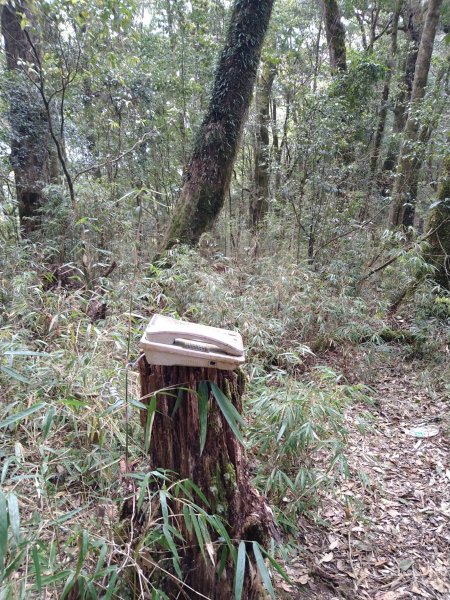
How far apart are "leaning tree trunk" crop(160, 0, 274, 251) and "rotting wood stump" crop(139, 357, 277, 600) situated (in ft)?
A: 11.8

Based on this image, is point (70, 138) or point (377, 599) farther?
point (70, 138)

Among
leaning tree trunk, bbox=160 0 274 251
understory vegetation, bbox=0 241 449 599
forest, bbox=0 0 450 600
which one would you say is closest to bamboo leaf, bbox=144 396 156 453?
forest, bbox=0 0 450 600

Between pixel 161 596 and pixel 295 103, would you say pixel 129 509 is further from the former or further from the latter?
pixel 295 103

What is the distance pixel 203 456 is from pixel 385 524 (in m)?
1.49

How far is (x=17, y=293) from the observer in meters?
2.78

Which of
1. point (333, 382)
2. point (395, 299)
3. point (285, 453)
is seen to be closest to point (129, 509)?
point (285, 453)

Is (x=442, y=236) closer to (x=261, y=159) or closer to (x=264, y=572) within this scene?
(x=264, y=572)

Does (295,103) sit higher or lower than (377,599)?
higher

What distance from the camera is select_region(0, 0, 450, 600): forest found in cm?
118

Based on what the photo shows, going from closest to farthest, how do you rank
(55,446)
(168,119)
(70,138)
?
(55,446)
(70,138)
(168,119)

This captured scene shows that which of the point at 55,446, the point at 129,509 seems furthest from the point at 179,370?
the point at 55,446

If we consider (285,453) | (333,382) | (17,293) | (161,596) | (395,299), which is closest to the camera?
(161,596)

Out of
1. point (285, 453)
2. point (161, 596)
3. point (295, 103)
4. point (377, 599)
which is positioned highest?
point (295, 103)

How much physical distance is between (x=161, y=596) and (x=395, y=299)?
15.0 feet
